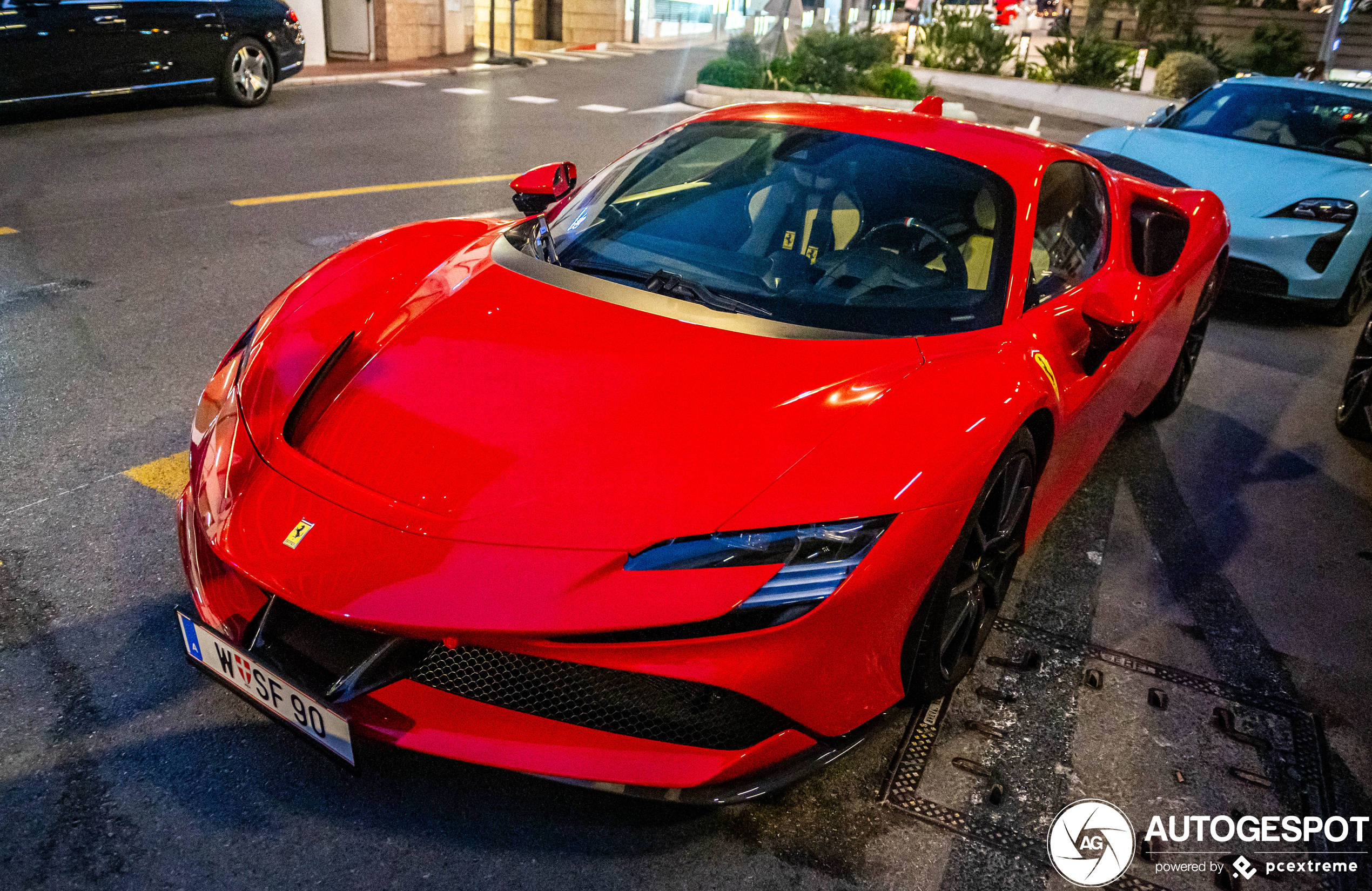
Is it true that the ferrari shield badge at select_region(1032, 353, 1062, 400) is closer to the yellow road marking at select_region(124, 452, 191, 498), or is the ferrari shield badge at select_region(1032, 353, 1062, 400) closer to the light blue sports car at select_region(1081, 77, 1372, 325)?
the yellow road marking at select_region(124, 452, 191, 498)

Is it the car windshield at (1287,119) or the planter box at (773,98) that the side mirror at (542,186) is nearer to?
the car windshield at (1287,119)

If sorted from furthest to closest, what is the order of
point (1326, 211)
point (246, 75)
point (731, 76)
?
point (731, 76) < point (246, 75) < point (1326, 211)

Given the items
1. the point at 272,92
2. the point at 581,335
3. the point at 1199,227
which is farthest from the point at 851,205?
the point at 272,92

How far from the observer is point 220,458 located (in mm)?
2299

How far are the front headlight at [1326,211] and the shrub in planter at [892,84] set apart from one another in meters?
11.6

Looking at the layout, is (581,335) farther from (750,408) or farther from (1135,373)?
(1135,373)

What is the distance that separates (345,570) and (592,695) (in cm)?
50

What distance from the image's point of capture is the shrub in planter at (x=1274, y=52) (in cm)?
2298

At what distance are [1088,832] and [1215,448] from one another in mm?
2702

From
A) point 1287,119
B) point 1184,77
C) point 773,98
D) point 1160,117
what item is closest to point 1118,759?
point 1287,119

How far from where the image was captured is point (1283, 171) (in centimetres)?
621

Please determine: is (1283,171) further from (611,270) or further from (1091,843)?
(1091,843)

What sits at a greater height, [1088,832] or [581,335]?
[581,335]

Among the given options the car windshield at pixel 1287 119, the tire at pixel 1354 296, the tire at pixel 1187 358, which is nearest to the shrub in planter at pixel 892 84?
the car windshield at pixel 1287 119
